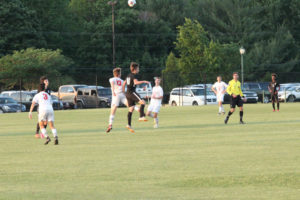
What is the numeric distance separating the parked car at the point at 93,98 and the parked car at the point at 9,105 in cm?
615

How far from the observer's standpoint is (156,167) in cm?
1205

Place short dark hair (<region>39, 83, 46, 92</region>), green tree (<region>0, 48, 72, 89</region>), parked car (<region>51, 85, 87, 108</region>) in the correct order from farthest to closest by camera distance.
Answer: green tree (<region>0, 48, 72, 89</region>) → parked car (<region>51, 85, 87, 108</region>) → short dark hair (<region>39, 83, 46, 92</region>)

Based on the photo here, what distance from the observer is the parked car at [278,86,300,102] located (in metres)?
58.6

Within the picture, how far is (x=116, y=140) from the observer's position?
18.7 meters

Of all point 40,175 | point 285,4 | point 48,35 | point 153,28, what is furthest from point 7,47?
point 40,175

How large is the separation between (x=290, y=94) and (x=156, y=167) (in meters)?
48.1

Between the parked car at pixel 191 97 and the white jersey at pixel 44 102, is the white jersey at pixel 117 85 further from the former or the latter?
the parked car at pixel 191 97

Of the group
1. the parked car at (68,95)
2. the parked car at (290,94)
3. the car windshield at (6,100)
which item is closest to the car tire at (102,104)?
the parked car at (68,95)

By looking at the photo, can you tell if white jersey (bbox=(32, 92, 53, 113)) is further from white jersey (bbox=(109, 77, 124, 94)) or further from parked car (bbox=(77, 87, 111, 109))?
parked car (bbox=(77, 87, 111, 109))

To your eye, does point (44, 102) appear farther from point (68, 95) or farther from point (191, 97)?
point (68, 95)

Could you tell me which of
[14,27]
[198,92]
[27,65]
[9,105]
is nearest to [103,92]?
[198,92]

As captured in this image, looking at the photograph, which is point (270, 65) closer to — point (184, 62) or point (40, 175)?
point (184, 62)

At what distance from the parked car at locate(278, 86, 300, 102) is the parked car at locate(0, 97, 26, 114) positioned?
22.4 metres

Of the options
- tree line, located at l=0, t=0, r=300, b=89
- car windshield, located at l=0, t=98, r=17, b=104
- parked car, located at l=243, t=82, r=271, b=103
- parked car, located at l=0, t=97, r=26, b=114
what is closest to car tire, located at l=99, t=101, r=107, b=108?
parked car, located at l=0, t=97, r=26, b=114
